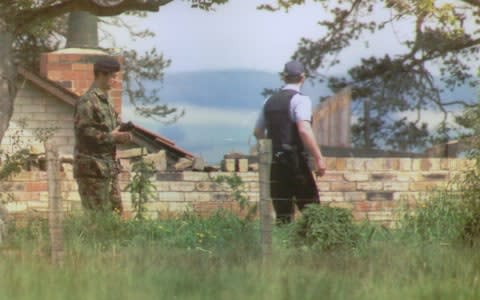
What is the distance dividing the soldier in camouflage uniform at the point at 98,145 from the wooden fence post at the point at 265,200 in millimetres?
2422

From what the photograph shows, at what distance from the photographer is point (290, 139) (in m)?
12.4

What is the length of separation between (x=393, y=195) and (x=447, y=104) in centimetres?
785

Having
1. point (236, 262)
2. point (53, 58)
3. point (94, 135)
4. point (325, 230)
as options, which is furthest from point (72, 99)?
point (236, 262)

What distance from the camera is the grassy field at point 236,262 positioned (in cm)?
845

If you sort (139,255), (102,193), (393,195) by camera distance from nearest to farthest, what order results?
1. (139,255)
2. (102,193)
3. (393,195)

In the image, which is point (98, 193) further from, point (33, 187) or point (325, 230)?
point (33, 187)

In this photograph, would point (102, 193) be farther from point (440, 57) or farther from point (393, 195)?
point (440, 57)

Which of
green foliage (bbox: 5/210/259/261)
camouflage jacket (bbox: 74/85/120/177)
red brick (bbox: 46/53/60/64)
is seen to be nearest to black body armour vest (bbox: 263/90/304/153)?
green foliage (bbox: 5/210/259/261)

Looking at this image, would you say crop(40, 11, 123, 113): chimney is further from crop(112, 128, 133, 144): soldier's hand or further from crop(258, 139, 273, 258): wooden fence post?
crop(258, 139, 273, 258): wooden fence post

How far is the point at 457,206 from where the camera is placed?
11.7 meters

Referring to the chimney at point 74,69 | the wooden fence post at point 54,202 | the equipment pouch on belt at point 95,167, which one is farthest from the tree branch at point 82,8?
the chimney at point 74,69

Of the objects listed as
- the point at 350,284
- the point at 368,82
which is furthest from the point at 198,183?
the point at 368,82

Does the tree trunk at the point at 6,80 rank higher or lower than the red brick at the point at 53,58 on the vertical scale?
lower

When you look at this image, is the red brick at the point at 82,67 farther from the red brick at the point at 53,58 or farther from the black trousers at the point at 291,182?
the black trousers at the point at 291,182
